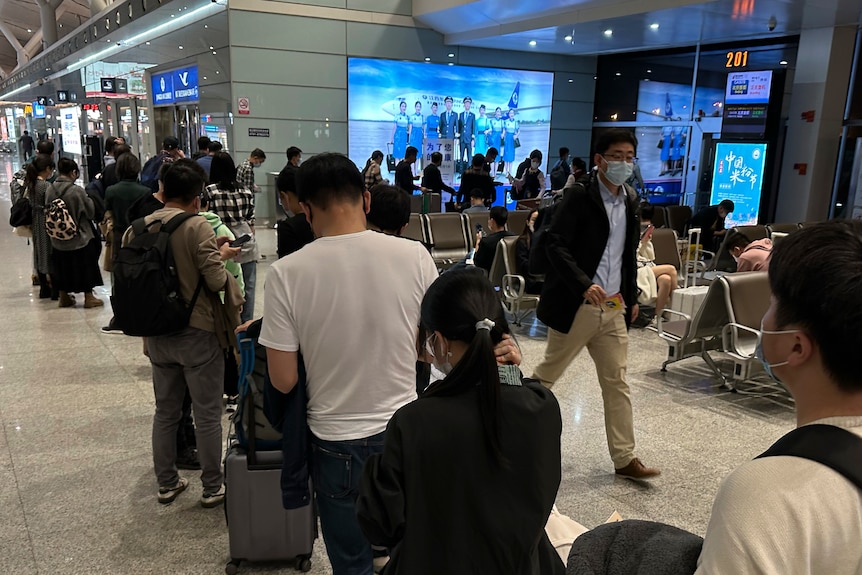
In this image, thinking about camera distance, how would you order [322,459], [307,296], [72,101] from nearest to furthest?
[307,296], [322,459], [72,101]

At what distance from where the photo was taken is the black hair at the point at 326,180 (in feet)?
6.12

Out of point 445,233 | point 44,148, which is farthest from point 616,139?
point 44,148

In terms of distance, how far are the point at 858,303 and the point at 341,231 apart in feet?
4.37

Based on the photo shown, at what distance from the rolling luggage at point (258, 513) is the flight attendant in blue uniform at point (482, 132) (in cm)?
1358

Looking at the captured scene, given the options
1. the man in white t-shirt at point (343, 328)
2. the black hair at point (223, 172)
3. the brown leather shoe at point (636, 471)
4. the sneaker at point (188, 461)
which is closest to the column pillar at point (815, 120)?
the brown leather shoe at point (636, 471)

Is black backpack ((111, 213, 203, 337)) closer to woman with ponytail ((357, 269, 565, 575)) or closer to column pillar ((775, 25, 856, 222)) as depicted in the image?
woman with ponytail ((357, 269, 565, 575))

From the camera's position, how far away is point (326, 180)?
1.87 m

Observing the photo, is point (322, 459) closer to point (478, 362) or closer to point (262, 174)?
point (478, 362)

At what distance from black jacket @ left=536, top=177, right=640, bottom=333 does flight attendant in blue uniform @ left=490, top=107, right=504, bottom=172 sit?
41.7ft

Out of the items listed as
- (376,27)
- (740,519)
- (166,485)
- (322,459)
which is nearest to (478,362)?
(740,519)

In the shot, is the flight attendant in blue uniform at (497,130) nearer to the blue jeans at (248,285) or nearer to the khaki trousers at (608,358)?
the blue jeans at (248,285)

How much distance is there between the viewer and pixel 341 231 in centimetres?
190

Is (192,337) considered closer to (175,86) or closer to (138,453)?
(138,453)

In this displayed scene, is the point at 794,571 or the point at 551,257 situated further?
the point at 551,257
